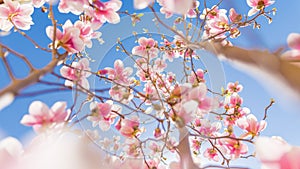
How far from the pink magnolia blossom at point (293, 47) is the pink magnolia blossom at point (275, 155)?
105 mm

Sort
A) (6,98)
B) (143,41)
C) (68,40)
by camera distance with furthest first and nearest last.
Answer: (143,41), (68,40), (6,98)

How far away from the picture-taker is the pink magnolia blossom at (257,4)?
918 millimetres

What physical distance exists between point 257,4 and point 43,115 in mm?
742

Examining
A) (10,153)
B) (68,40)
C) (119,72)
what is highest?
(119,72)

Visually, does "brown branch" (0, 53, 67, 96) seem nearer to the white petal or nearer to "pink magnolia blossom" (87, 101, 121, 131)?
the white petal

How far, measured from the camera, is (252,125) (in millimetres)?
785

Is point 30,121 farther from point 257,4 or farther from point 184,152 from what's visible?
point 257,4

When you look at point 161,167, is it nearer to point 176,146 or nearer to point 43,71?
point 176,146

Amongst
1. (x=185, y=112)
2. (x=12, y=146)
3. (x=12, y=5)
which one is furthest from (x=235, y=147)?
(x=12, y=5)

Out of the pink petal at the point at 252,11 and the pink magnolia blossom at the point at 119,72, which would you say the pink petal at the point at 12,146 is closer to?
the pink magnolia blossom at the point at 119,72

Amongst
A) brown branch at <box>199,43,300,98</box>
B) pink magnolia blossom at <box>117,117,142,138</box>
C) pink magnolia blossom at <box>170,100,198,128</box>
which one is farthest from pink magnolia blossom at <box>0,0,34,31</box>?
brown branch at <box>199,43,300,98</box>

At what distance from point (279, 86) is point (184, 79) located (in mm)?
539

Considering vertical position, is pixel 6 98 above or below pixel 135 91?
below

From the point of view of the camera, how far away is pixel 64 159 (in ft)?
1.24
